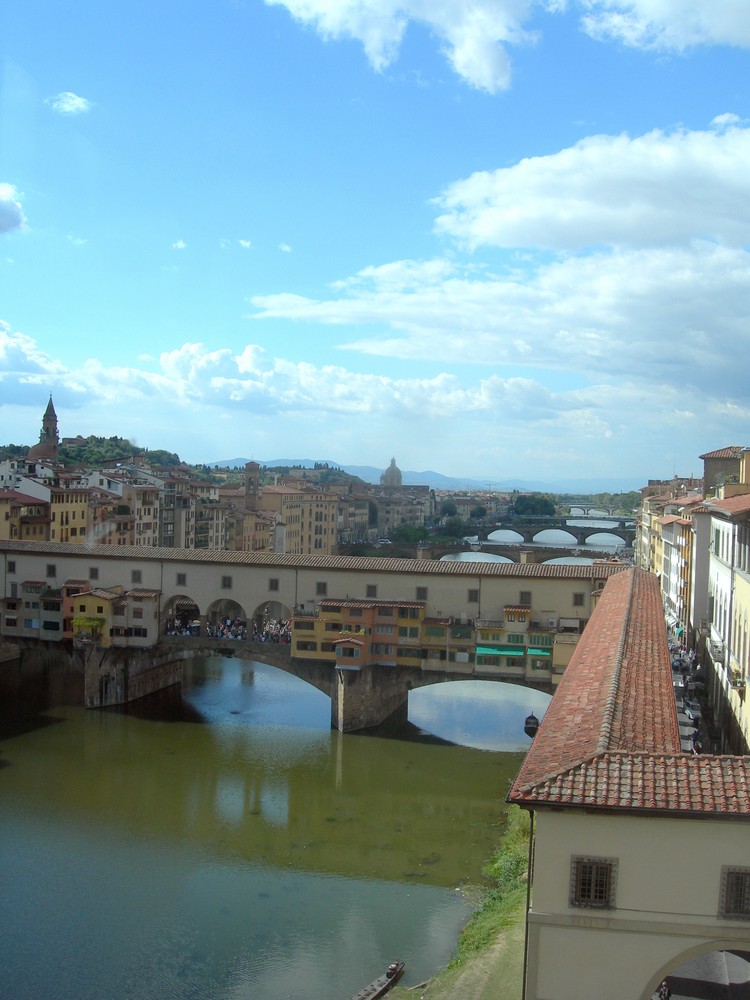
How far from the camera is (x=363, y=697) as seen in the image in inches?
1121

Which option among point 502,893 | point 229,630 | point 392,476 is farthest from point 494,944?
point 392,476

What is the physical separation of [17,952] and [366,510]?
307 ft

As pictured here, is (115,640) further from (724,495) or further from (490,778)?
(724,495)

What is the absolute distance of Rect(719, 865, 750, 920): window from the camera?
8391 millimetres

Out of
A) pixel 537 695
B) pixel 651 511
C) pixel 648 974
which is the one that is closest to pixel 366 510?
pixel 651 511

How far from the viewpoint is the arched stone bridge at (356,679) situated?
28094 millimetres

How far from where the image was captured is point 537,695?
35.0 m

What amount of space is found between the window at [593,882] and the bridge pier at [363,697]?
63.9 ft

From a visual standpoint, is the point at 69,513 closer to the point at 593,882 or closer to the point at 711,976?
the point at 711,976

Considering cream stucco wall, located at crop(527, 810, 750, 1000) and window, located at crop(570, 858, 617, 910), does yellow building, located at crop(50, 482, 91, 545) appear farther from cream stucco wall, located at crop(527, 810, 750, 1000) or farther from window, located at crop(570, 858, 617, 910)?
window, located at crop(570, 858, 617, 910)

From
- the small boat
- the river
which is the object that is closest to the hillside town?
the river

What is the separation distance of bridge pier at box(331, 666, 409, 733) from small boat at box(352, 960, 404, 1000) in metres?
13.4

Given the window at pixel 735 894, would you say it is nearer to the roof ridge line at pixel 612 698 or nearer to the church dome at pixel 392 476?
the roof ridge line at pixel 612 698

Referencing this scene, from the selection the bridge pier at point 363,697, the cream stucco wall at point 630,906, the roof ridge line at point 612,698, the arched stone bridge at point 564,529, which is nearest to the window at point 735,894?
the cream stucco wall at point 630,906
